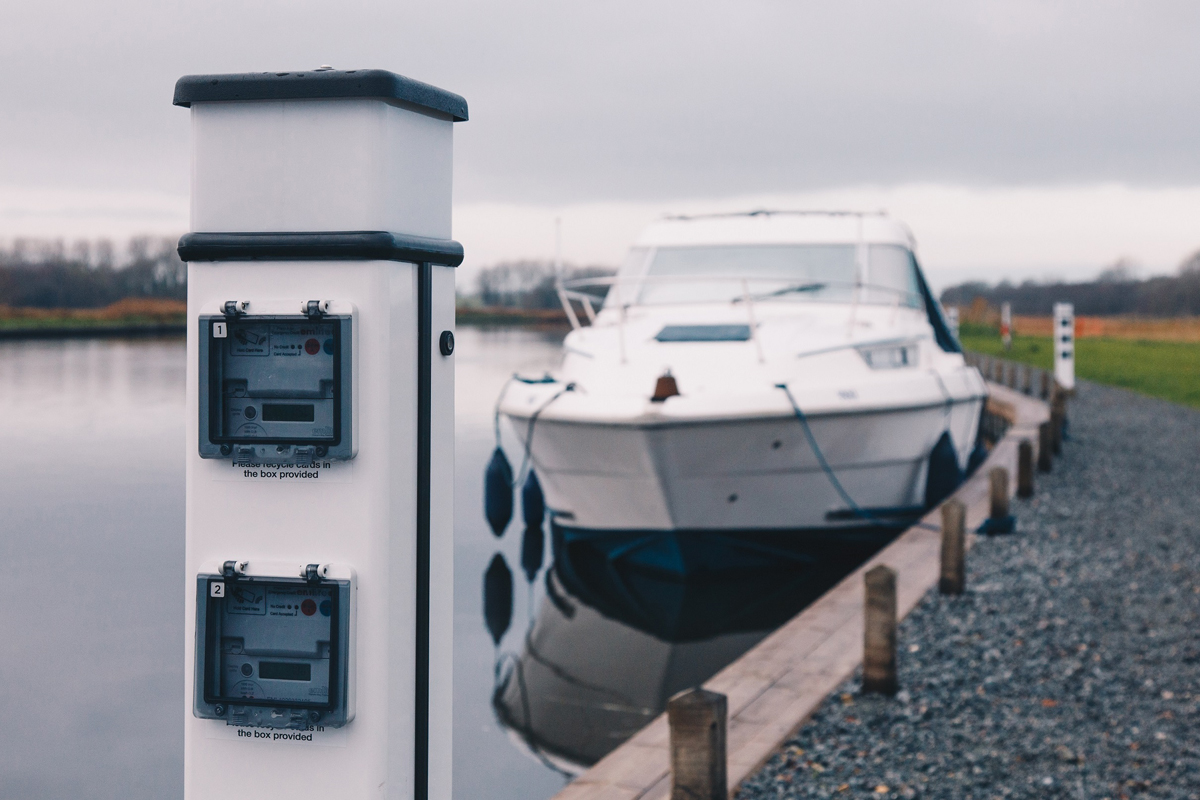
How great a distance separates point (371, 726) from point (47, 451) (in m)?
20.2

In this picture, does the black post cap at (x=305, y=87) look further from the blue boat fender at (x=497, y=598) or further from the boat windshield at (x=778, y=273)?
the boat windshield at (x=778, y=273)

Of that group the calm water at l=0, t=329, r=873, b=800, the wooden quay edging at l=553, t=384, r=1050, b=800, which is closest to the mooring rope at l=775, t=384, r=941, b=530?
the wooden quay edging at l=553, t=384, r=1050, b=800

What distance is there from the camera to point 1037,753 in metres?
4.72

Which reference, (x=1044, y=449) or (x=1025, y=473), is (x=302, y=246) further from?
(x=1044, y=449)

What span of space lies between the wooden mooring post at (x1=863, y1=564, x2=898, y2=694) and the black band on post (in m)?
3.75

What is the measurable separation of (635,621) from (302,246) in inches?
290

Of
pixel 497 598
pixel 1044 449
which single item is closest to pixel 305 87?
pixel 497 598

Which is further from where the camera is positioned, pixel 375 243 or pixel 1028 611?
pixel 1028 611

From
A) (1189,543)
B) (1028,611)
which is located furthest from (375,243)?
(1189,543)

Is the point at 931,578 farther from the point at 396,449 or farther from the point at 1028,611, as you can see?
the point at 396,449

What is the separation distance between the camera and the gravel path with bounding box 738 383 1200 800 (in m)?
4.48

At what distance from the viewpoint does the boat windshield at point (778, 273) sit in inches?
430

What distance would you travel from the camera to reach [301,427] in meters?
2.13

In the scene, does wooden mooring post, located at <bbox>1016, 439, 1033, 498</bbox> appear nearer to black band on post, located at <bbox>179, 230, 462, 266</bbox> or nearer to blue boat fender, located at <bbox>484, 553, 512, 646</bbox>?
blue boat fender, located at <bbox>484, 553, 512, 646</bbox>
